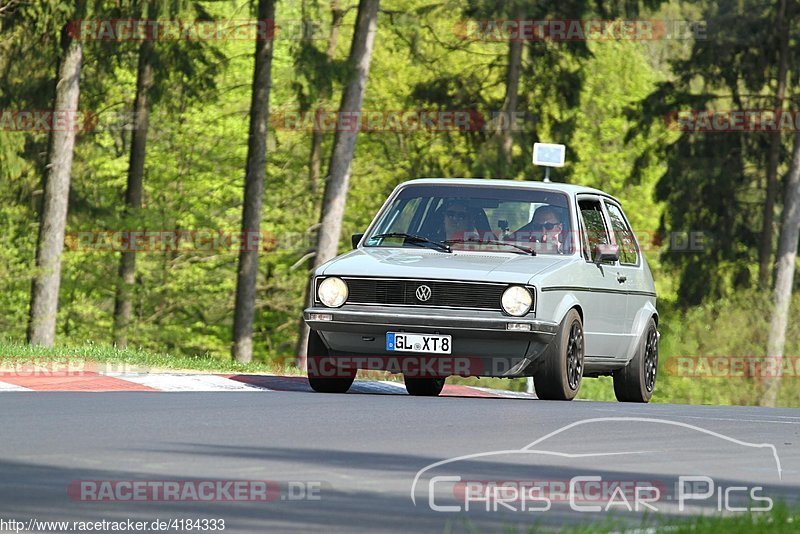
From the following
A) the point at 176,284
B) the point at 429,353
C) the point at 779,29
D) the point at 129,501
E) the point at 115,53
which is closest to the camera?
the point at 129,501

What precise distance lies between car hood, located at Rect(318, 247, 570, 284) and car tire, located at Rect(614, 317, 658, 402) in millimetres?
1962

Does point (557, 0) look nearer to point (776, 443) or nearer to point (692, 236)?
point (692, 236)

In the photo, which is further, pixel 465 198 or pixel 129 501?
pixel 465 198

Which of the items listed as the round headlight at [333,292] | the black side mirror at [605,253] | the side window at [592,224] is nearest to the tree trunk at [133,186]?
the side window at [592,224]

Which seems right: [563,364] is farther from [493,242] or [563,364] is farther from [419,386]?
[419,386]

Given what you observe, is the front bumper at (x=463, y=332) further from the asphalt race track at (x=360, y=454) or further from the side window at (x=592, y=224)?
the side window at (x=592, y=224)

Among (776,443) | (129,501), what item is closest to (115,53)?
(776,443)

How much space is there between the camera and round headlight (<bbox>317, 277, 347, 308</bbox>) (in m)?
13.7

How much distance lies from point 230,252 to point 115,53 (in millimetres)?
13062

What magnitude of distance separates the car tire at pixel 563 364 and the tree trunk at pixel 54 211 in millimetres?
17768

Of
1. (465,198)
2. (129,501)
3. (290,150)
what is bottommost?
(129,501)

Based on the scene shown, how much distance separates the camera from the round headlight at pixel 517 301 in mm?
13328

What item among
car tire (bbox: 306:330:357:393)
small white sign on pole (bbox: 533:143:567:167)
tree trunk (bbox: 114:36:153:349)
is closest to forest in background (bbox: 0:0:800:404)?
tree trunk (bbox: 114:36:153:349)

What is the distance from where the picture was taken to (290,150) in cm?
4847
